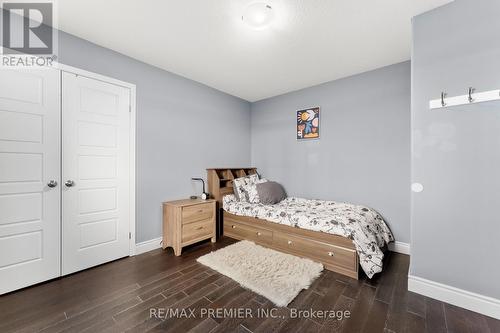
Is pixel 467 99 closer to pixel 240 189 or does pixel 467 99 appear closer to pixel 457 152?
pixel 457 152

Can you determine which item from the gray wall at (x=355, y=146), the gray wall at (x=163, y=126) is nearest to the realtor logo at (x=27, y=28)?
the gray wall at (x=163, y=126)

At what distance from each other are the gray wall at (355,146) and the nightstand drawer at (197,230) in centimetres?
166

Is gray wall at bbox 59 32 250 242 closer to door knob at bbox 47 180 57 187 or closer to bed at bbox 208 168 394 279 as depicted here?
bed at bbox 208 168 394 279

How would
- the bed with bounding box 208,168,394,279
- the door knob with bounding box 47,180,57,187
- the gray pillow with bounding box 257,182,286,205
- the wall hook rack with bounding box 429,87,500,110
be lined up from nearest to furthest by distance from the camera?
the wall hook rack with bounding box 429,87,500,110 < the door knob with bounding box 47,180,57,187 < the bed with bounding box 208,168,394,279 < the gray pillow with bounding box 257,182,286,205

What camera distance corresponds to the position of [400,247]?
9.08 feet

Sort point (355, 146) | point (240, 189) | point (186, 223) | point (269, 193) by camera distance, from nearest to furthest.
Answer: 1. point (186, 223)
2. point (355, 146)
3. point (269, 193)
4. point (240, 189)

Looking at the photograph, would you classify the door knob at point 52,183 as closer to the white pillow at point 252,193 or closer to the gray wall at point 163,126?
the gray wall at point 163,126

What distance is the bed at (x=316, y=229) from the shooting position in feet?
7.12

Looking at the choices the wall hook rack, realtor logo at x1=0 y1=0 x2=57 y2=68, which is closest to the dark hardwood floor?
the wall hook rack

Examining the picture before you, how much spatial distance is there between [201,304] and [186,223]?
1182mm

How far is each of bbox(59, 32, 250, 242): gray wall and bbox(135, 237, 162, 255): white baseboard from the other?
0.06m

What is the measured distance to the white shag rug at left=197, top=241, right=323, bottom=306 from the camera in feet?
6.26

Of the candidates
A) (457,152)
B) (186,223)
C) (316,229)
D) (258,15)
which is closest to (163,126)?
(186,223)

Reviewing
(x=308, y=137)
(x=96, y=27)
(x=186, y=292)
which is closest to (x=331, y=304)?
(x=186, y=292)
